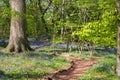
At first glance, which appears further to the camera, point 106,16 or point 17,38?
point 17,38

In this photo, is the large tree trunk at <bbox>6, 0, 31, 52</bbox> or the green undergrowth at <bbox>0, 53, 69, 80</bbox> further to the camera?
the large tree trunk at <bbox>6, 0, 31, 52</bbox>

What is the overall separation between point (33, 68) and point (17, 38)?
862 centimetres

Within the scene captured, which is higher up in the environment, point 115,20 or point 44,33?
point 115,20

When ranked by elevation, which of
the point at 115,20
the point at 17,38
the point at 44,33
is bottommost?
the point at 44,33

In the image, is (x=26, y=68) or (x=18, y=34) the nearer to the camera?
(x=26, y=68)

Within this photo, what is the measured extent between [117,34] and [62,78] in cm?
359

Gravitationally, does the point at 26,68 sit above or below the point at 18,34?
below

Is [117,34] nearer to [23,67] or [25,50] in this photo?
[23,67]

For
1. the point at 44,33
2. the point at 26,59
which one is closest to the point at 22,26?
the point at 26,59

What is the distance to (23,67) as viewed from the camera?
16.8 metres

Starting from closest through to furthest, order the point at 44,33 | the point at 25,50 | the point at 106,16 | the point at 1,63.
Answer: the point at 106,16 → the point at 1,63 → the point at 25,50 → the point at 44,33

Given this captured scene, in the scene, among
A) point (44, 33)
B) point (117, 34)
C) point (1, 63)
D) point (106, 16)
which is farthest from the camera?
point (44, 33)

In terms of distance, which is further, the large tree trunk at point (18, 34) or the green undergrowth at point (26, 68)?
the large tree trunk at point (18, 34)

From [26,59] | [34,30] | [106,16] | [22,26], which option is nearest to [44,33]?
[34,30]
